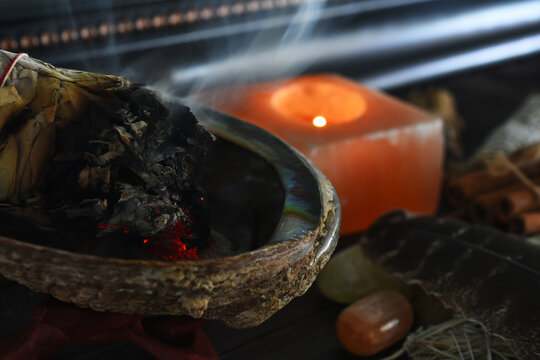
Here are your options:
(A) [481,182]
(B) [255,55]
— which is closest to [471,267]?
(A) [481,182]

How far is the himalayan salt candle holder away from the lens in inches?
48.4

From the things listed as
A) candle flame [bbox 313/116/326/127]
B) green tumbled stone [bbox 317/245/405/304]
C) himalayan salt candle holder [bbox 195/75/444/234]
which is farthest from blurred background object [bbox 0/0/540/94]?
green tumbled stone [bbox 317/245/405/304]

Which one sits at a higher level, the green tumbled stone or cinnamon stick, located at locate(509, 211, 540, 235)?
the green tumbled stone

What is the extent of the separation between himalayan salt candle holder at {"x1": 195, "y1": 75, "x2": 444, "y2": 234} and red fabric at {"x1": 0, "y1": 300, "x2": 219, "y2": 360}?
0.49m

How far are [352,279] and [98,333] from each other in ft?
1.66

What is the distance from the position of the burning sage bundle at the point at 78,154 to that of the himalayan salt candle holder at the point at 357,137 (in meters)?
0.52

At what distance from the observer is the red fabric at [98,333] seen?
765mm

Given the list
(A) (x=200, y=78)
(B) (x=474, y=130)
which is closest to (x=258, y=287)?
(A) (x=200, y=78)

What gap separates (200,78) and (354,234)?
0.61m

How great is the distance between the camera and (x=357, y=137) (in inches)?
48.6

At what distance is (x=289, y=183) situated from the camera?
0.81 m

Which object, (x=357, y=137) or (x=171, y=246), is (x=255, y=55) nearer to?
(x=357, y=137)

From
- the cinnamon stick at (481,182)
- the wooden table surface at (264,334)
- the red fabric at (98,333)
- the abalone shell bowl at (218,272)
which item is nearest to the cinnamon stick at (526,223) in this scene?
the cinnamon stick at (481,182)

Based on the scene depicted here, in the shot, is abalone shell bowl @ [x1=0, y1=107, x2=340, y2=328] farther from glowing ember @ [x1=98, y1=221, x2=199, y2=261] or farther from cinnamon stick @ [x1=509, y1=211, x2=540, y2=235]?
cinnamon stick @ [x1=509, y1=211, x2=540, y2=235]
